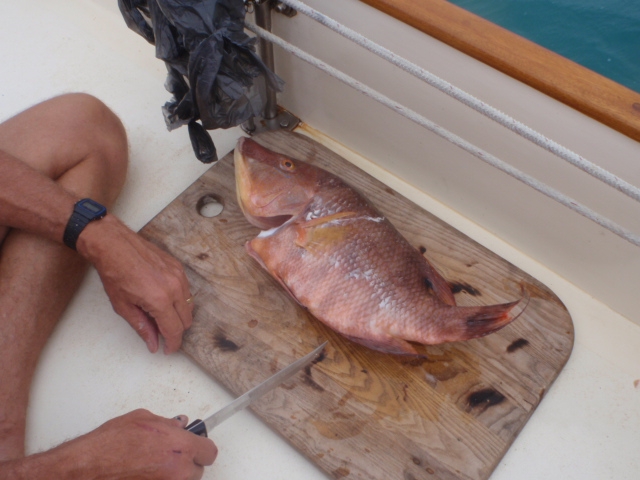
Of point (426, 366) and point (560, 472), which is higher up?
point (426, 366)

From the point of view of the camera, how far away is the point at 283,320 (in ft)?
4.68

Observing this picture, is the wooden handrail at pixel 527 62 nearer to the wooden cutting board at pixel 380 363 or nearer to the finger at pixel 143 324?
the wooden cutting board at pixel 380 363

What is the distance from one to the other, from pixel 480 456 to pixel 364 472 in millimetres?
256

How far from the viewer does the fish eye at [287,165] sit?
1441mm

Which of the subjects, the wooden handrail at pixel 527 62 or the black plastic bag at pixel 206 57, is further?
the black plastic bag at pixel 206 57

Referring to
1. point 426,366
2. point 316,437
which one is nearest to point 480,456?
point 426,366

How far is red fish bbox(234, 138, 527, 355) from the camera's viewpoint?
1.25 meters

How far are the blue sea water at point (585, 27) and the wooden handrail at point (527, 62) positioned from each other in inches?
69.6

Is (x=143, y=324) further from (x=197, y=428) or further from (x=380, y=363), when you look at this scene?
(x=380, y=363)

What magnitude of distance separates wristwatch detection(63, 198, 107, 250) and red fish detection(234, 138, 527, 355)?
0.34 m

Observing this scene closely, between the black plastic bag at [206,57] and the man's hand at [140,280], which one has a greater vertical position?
the black plastic bag at [206,57]

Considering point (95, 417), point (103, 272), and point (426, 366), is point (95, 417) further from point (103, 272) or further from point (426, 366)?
point (426, 366)

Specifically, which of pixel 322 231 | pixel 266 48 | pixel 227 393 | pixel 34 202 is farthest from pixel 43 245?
pixel 266 48

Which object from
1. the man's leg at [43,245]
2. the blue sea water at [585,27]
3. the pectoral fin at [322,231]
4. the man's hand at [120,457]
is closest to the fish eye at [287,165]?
the pectoral fin at [322,231]
